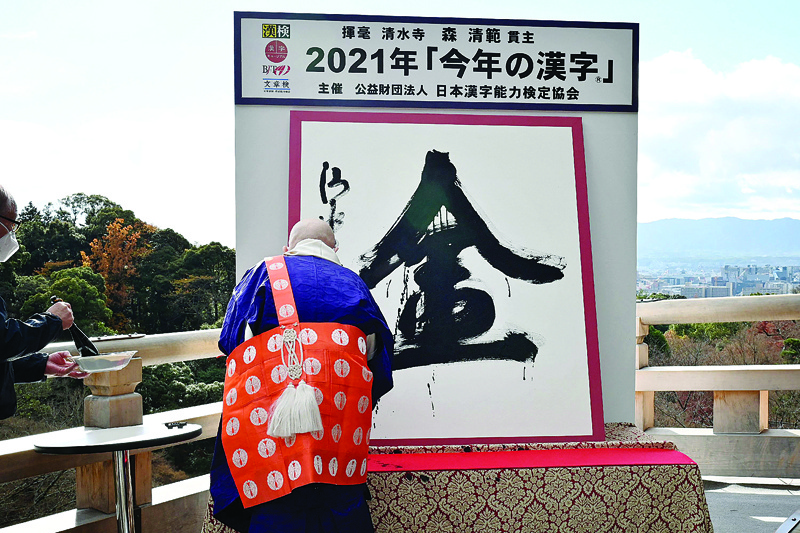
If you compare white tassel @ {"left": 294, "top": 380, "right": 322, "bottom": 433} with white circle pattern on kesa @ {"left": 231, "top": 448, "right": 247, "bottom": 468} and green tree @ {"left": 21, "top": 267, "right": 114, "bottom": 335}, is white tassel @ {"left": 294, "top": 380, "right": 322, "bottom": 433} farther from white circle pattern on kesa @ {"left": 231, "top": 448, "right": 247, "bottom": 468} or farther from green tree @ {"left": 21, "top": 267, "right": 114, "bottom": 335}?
green tree @ {"left": 21, "top": 267, "right": 114, "bottom": 335}

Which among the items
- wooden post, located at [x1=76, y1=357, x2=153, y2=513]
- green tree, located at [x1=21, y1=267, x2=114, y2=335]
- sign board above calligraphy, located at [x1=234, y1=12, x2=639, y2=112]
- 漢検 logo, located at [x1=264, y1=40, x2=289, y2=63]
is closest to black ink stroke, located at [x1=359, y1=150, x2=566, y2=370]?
sign board above calligraphy, located at [x1=234, y1=12, x2=639, y2=112]

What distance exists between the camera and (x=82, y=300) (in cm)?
839

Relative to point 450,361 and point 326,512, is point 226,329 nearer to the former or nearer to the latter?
point 326,512

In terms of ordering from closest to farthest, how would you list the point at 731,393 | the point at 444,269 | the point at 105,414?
the point at 105,414 < the point at 444,269 < the point at 731,393

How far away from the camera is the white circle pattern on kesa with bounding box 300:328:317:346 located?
1.80 meters

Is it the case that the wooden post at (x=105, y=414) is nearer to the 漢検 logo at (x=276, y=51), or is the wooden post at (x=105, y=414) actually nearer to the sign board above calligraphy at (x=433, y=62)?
the sign board above calligraphy at (x=433, y=62)

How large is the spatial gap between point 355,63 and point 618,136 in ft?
4.05

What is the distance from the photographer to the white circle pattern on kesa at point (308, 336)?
180 centimetres

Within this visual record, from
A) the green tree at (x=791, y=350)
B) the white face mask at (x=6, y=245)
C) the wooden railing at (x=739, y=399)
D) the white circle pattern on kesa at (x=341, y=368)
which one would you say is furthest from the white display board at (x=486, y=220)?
the green tree at (x=791, y=350)

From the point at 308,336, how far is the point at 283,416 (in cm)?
23

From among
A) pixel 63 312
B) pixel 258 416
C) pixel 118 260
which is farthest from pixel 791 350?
pixel 118 260

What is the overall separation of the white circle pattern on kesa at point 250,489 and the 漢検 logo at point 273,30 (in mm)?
1855

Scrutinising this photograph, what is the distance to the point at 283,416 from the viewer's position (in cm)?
172

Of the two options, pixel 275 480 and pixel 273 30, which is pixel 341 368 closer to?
pixel 275 480
